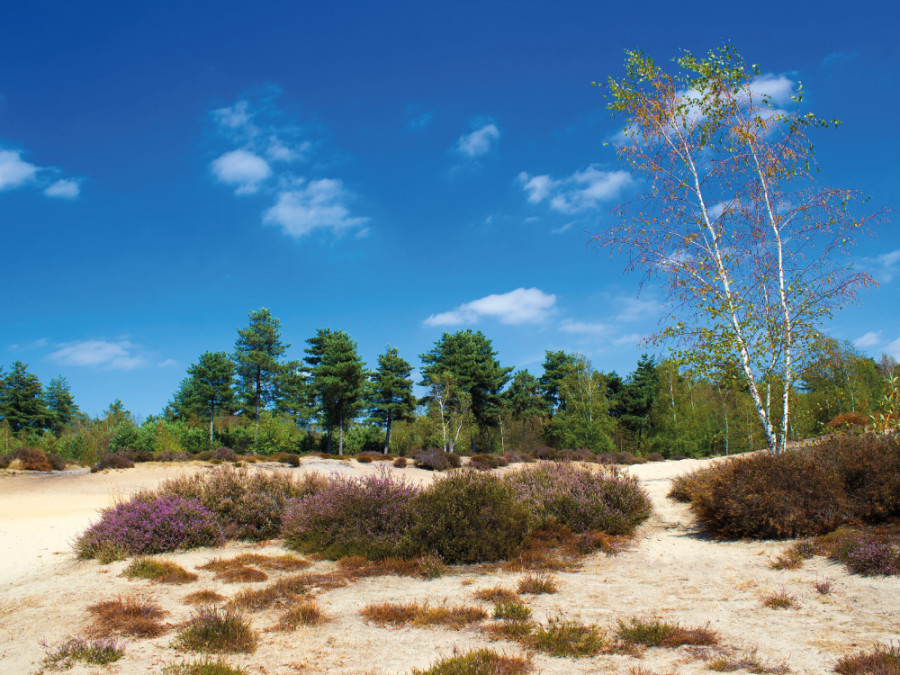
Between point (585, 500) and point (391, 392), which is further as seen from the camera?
point (391, 392)

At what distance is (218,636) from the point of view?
5000 millimetres

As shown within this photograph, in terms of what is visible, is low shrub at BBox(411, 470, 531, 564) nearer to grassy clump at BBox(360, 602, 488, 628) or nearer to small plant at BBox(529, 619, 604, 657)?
grassy clump at BBox(360, 602, 488, 628)

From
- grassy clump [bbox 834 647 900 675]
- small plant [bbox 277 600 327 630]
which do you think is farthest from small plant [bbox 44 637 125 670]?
grassy clump [bbox 834 647 900 675]

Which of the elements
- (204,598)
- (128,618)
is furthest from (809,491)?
(128,618)

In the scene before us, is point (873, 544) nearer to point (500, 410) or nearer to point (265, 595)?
point (265, 595)

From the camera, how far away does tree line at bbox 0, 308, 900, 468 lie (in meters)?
40.4

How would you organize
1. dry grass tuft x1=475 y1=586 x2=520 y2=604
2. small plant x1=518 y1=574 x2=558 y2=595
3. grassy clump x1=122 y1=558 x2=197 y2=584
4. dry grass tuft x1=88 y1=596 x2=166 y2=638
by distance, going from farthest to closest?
grassy clump x1=122 y1=558 x2=197 y2=584, small plant x1=518 y1=574 x2=558 y2=595, dry grass tuft x1=475 y1=586 x2=520 y2=604, dry grass tuft x1=88 y1=596 x2=166 y2=638

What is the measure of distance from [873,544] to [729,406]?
39.0m

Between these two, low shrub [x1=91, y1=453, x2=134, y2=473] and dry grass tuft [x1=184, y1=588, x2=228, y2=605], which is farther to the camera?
low shrub [x1=91, y1=453, x2=134, y2=473]

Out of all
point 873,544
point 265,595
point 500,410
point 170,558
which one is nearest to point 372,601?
point 265,595

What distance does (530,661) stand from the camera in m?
4.37

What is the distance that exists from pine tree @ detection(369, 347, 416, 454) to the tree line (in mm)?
106

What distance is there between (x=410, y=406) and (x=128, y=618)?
4044 centimetres

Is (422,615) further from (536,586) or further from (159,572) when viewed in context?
(159,572)
